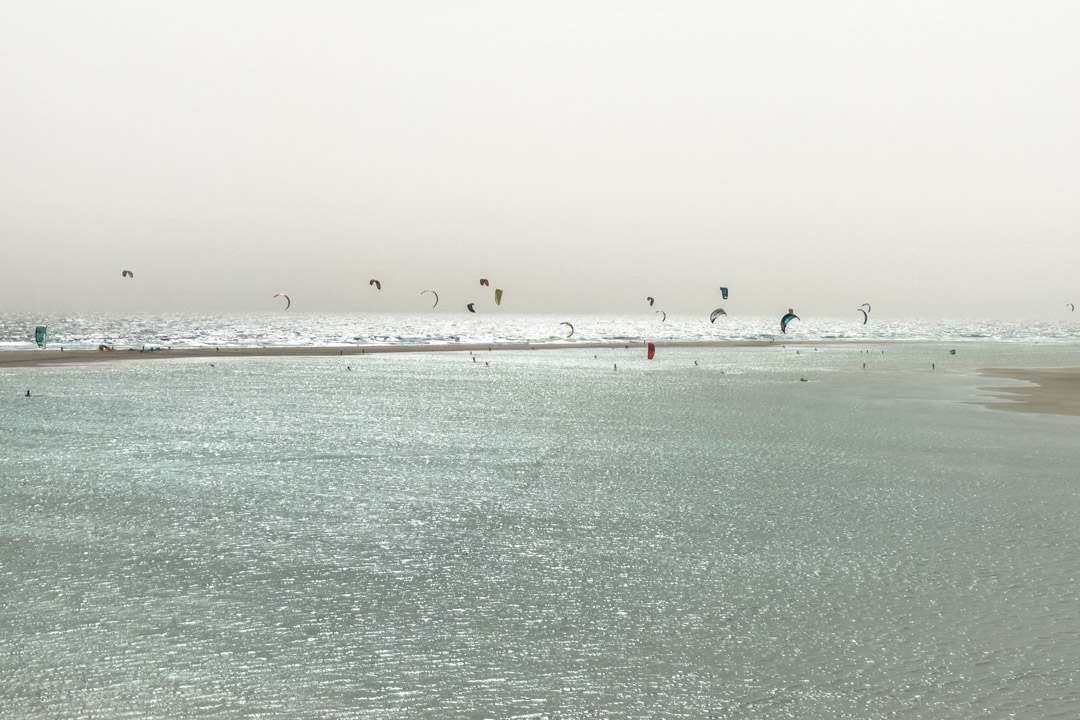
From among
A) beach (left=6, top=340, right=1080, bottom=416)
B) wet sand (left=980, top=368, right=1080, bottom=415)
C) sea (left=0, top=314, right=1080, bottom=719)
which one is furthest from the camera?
beach (left=6, top=340, right=1080, bottom=416)

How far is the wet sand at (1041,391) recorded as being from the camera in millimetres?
34188

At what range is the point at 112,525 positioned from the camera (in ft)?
44.4

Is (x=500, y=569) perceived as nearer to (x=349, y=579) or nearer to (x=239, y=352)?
(x=349, y=579)

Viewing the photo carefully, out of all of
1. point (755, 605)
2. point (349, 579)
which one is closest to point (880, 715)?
point (755, 605)

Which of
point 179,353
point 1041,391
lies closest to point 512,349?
point 179,353

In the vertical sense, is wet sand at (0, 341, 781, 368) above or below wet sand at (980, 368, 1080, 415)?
below

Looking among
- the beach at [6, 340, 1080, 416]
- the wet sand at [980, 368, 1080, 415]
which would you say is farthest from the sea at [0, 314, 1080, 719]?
the beach at [6, 340, 1080, 416]

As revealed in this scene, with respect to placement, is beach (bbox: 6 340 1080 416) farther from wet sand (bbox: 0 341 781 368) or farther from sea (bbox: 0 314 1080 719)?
sea (bbox: 0 314 1080 719)

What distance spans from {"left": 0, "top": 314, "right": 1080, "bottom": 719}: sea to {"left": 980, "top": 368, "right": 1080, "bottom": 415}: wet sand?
338 inches

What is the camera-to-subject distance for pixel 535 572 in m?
11.3

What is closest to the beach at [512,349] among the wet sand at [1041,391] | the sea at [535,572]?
the wet sand at [1041,391]

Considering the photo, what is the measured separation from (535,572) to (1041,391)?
38179mm

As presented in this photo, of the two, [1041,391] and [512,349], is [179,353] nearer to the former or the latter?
[512,349]

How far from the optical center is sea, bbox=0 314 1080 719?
7.77 m
